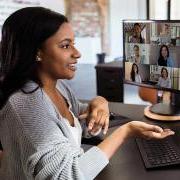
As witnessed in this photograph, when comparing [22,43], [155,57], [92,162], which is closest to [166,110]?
[155,57]

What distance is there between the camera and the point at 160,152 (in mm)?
1047

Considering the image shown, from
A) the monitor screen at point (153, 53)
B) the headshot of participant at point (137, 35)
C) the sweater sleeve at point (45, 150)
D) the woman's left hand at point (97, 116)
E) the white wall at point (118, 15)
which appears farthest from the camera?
the white wall at point (118, 15)

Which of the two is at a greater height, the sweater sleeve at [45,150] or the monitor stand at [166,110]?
the sweater sleeve at [45,150]

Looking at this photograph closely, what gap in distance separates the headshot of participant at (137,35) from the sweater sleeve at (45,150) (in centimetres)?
72

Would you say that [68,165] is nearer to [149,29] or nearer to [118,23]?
[149,29]

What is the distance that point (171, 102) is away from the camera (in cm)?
157

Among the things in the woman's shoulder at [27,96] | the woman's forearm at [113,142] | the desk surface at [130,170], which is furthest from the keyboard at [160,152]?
the woman's shoulder at [27,96]

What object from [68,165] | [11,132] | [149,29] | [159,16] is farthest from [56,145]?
[159,16]

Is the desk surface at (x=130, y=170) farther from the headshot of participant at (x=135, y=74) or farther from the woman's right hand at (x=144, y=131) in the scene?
the headshot of participant at (x=135, y=74)

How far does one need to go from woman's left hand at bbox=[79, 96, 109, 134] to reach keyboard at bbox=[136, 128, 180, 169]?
15 cm

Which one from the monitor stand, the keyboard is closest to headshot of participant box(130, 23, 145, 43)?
the monitor stand

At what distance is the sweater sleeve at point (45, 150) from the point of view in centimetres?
78

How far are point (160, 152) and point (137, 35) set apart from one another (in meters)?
A: 0.63

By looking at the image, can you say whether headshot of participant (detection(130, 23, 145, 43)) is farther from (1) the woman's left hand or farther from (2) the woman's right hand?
(2) the woman's right hand
